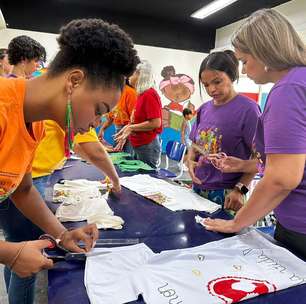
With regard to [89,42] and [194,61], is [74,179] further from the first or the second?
[194,61]

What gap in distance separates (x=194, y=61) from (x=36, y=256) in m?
6.17

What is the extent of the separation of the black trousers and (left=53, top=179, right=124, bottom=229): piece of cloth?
0.53m

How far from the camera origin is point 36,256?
676mm

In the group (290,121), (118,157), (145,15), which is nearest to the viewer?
(290,121)

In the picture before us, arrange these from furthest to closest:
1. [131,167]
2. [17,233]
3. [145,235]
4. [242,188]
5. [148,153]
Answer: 1. [148,153]
2. [131,167]
3. [242,188]
4. [17,233]
5. [145,235]

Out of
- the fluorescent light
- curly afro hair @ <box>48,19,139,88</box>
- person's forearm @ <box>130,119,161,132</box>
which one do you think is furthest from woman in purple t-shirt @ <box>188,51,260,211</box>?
the fluorescent light

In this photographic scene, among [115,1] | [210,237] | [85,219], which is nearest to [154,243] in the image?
[210,237]

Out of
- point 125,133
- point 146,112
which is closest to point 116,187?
point 125,133

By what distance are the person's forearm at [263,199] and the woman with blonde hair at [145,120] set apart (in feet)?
5.19

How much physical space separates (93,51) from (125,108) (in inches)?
84.1

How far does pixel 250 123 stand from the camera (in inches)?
52.9

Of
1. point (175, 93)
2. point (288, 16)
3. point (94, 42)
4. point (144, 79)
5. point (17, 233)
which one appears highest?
point (288, 16)

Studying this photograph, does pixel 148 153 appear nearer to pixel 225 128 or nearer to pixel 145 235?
pixel 225 128

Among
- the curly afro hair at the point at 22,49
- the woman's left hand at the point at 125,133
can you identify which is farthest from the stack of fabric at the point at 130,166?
the curly afro hair at the point at 22,49
